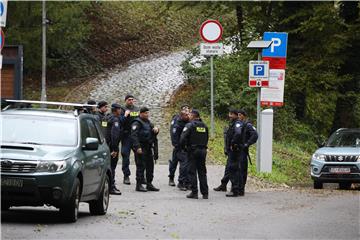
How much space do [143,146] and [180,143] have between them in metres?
1.28

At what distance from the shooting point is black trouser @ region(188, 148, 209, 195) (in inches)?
769

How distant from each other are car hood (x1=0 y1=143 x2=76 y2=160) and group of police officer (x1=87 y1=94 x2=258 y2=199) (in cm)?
602

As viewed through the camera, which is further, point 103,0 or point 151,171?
point 103,0

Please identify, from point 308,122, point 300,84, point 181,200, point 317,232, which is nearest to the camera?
point 317,232

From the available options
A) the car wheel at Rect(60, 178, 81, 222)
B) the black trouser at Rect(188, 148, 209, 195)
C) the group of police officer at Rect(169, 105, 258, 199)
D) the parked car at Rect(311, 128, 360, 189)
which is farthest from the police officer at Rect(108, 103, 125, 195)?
the car wheel at Rect(60, 178, 81, 222)

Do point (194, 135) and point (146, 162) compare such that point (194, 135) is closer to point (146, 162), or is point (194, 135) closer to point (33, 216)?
point (146, 162)

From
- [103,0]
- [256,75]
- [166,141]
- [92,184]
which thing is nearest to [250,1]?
[166,141]

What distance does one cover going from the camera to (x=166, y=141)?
28.9 metres

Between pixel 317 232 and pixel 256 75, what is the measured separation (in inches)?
413

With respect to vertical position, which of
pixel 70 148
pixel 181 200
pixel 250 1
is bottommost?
pixel 181 200

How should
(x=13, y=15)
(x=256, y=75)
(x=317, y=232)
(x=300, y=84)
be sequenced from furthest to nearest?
1. (x=13, y=15)
2. (x=300, y=84)
3. (x=256, y=75)
4. (x=317, y=232)

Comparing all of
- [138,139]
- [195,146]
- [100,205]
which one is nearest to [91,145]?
[100,205]

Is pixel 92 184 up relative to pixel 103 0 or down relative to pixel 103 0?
down

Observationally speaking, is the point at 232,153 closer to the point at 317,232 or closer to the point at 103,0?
the point at 317,232
